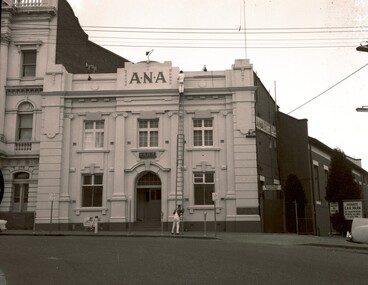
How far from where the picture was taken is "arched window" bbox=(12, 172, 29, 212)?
31.4m

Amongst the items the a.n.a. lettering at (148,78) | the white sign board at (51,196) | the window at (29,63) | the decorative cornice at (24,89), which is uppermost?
the window at (29,63)

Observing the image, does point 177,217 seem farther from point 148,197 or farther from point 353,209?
point 353,209

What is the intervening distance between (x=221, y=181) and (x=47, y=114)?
1195 centimetres

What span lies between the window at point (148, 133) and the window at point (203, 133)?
2.51 meters

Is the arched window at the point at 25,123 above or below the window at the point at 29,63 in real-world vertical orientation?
below

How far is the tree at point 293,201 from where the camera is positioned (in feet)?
99.7

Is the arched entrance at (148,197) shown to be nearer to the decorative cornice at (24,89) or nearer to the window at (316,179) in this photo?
the decorative cornice at (24,89)

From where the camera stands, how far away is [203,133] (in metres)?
30.8

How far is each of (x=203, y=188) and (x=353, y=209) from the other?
922cm

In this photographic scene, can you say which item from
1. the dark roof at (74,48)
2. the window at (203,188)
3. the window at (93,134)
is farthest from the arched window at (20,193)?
the window at (203,188)

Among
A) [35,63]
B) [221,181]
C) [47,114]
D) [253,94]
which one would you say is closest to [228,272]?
[221,181]

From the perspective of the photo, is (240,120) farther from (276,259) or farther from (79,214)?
(276,259)

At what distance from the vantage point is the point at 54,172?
3028 centimetres

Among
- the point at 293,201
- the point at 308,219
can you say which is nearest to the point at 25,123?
the point at 293,201
